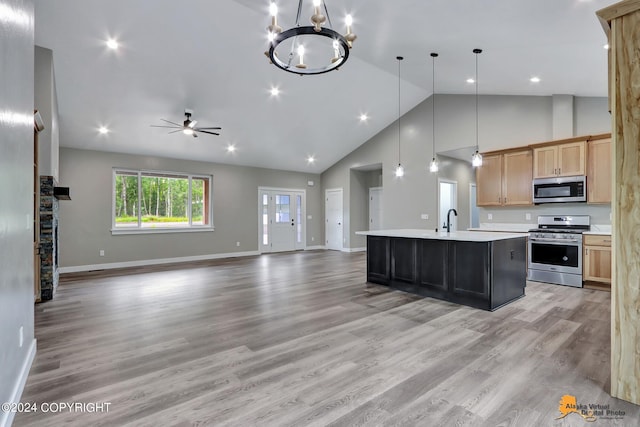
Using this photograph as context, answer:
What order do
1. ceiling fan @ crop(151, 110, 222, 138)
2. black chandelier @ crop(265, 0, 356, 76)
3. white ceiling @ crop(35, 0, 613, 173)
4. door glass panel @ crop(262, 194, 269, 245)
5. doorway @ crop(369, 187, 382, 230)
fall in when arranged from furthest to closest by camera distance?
1. doorway @ crop(369, 187, 382, 230)
2. door glass panel @ crop(262, 194, 269, 245)
3. ceiling fan @ crop(151, 110, 222, 138)
4. white ceiling @ crop(35, 0, 613, 173)
5. black chandelier @ crop(265, 0, 356, 76)

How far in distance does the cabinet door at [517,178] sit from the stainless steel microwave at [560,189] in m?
0.16

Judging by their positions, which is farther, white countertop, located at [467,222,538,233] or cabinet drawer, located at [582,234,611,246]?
white countertop, located at [467,222,538,233]

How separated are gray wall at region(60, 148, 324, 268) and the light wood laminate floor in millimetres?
2742

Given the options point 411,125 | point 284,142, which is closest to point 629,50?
point 411,125

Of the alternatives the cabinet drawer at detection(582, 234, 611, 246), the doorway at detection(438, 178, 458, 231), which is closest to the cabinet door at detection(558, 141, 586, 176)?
the cabinet drawer at detection(582, 234, 611, 246)

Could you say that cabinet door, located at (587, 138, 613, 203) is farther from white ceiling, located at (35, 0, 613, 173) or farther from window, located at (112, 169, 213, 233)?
window, located at (112, 169, 213, 233)

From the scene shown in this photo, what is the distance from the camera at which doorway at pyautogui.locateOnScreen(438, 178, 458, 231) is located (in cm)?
771

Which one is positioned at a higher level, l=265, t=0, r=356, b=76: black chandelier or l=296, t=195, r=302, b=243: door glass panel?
l=265, t=0, r=356, b=76: black chandelier

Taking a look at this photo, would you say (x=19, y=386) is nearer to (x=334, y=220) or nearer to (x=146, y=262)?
(x=146, y=262)

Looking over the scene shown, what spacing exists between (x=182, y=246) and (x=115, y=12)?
5.17 metres

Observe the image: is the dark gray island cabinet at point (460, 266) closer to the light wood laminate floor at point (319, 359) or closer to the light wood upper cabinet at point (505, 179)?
the light wood laminate floor at point (319, 359)

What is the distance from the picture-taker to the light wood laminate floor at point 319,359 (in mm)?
1853

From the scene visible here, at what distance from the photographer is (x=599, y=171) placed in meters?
4.92

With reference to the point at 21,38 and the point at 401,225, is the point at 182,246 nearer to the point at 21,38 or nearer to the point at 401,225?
the point at 401,225
